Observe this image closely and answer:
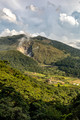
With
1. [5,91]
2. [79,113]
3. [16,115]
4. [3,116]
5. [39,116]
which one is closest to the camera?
[3,116]

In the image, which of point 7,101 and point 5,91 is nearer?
point 7,101

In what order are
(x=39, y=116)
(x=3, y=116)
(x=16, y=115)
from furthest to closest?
(x=39, y=116)
(x=16, y=115)
(x=3, y=116)

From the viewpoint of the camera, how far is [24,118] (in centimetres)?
1909

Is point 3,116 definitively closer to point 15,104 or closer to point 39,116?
point 15,104

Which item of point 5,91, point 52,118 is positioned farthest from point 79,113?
point 5,91

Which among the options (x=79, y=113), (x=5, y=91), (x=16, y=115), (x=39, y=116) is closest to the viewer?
(x=16, y=115)

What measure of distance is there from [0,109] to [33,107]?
1375cm

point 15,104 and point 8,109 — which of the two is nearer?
point 8,109

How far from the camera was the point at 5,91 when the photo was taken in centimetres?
2928

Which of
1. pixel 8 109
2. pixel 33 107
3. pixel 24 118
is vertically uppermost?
pixel 8 109

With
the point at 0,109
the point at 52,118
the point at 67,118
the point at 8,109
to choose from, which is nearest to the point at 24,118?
the point at 8,109

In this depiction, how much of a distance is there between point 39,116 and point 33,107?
24.6 ft

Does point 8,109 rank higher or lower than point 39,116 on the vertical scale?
higher

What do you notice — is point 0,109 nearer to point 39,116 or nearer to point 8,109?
point 8,109
